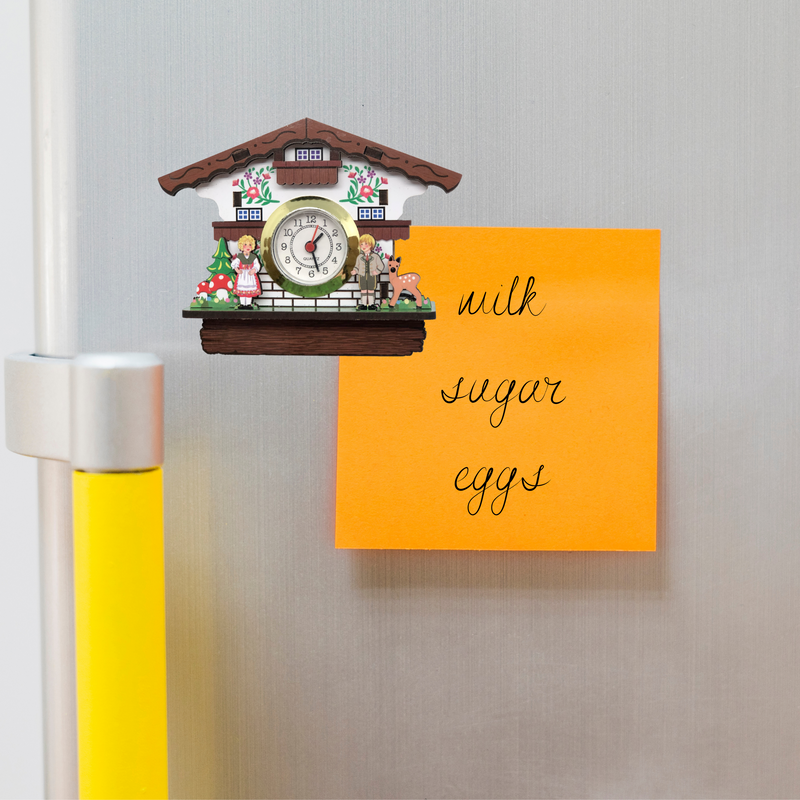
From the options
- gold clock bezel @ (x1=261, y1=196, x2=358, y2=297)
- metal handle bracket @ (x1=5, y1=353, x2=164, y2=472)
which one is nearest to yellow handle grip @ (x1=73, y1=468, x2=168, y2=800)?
metal handle bracket @ (x1=5, y1=353, x2=164, y2=472)

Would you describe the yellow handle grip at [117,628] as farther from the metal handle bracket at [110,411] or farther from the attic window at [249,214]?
the attic window at [249,214]

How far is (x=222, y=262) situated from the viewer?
0.35 meters

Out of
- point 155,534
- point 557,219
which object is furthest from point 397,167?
point 155,534

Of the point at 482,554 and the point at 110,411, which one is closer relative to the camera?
the point at 110,411

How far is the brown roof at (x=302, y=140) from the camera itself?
0.35 metres

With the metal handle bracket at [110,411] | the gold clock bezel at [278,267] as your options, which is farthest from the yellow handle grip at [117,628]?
the gold clock bezel at [278,267]

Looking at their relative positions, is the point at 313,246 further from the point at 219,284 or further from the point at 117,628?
the point at 117,628

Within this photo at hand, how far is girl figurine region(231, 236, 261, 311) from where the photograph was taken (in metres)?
0.35

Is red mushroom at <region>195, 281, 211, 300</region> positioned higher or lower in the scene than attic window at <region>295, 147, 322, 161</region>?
lower

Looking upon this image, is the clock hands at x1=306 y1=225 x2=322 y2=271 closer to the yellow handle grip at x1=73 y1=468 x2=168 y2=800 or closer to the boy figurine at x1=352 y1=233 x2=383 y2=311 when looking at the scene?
the boy figurine at x1=352 y1=233 x2=383 y2=311

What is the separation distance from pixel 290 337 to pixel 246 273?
37mm

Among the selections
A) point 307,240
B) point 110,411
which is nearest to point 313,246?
point 307,240

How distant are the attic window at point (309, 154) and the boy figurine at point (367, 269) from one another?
0.05 m


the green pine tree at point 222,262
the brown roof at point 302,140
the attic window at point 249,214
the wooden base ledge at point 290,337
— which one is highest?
the brown roof at point 302,140
